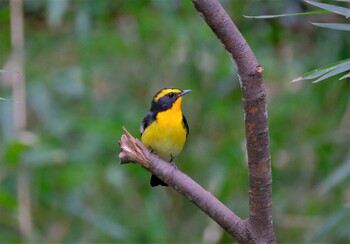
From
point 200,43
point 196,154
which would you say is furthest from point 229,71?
point 196,154

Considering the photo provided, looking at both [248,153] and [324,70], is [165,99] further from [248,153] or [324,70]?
[248,153]

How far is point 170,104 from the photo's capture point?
3760mm

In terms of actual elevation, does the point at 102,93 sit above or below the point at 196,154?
above

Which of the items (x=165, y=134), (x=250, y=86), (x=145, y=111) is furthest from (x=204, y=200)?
(x=145, y=111)

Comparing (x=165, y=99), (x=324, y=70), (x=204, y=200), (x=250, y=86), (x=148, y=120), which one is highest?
(x=165, y=99)

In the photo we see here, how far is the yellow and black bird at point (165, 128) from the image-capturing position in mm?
3578

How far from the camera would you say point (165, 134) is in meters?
3.56

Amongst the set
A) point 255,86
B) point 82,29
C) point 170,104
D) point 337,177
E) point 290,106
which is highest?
point 82,29

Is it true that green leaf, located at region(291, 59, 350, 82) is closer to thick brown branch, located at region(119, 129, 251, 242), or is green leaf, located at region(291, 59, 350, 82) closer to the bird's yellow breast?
thick brown branch, located at region(119, 129, 251, 242)

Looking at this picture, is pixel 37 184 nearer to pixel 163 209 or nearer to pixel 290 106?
pixel 163 209

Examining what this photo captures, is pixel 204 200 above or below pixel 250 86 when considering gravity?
below

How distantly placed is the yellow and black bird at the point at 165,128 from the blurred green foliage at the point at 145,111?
0.81 metres

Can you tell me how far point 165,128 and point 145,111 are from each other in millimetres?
1565

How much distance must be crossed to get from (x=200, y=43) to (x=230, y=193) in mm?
931
